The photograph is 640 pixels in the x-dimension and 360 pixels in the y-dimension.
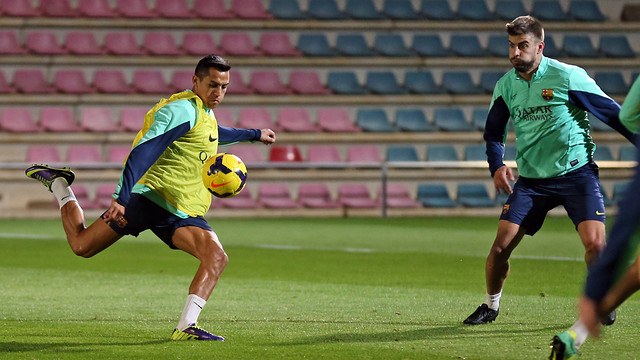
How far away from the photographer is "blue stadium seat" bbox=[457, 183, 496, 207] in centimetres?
2480

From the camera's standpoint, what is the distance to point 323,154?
997 inches

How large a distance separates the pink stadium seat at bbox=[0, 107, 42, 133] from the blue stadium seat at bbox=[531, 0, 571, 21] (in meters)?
14.7

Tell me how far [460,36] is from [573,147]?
843 inches

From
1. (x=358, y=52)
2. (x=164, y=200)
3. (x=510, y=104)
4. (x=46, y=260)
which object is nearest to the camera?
(x=164, y=200)

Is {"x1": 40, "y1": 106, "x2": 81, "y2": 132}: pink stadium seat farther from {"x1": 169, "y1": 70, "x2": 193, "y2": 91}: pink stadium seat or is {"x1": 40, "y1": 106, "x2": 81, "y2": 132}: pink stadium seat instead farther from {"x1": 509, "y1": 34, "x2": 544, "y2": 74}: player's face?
Result: {"x1": 509, "y1": 34, "x2": 544, "y2": 74}: player's face

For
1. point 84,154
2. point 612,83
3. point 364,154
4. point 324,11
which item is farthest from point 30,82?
point 612,83

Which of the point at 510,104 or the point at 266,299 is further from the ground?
the point at 510,104

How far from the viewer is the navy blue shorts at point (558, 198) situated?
6812mm

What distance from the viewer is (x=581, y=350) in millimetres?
6004

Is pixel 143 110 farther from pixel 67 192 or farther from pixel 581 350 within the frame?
pixel 581 350

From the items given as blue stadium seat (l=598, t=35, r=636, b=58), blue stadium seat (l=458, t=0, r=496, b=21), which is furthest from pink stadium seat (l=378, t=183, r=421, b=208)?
blue stadium seat (l=598, t=35, r=636, b=58)

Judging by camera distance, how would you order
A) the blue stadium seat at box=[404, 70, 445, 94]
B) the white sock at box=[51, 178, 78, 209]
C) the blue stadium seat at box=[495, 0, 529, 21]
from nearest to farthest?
the white sock at box=[51, 178, 78, 209] → the blue stadium seat at box=[404, 70, 445, 94] → the blue stadium seat at box=[495, 0, 529, 21]

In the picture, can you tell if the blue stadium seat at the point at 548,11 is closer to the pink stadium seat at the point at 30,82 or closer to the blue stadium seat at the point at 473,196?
the blue stadium seat at the point at 473,196

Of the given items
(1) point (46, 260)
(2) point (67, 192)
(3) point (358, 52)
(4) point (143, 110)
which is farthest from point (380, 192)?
(2) point (67, 192)
